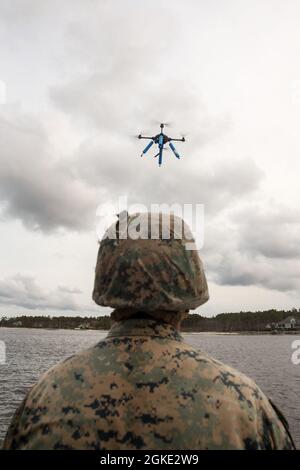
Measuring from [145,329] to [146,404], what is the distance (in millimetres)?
575

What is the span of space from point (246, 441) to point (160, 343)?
0.91m

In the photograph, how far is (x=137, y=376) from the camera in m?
3.30

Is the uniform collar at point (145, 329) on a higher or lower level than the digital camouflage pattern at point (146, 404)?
higher

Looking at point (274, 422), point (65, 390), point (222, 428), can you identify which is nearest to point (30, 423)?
point (65, 390)

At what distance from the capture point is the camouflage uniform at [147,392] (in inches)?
123

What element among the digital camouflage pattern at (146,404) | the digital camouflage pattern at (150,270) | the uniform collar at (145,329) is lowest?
the digital camouflage pattern at (146,404)

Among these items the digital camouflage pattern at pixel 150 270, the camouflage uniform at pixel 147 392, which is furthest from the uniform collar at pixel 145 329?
→ the digital camouflage pattern at pixel 150 270

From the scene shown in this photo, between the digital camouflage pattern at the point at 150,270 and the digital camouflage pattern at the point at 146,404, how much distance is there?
28 centimetres

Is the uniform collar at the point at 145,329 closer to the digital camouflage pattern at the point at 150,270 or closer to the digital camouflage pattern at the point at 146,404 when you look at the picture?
the digital camouflage pattern at the point at 146,404

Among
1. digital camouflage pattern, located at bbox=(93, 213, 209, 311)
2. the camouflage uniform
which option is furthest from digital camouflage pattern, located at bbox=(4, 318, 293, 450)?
digital camouflage pattern, located at bbox=(93, 213, 209, 311)

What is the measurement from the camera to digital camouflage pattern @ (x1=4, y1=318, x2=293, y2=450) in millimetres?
3125

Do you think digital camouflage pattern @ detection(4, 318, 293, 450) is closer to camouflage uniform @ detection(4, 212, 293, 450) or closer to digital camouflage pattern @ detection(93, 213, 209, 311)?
camouflage uniform @ detection(4, 212, 293, 450)

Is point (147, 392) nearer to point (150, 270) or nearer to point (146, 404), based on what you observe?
point (146, 404)

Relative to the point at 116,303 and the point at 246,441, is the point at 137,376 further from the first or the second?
the point at 246,441
